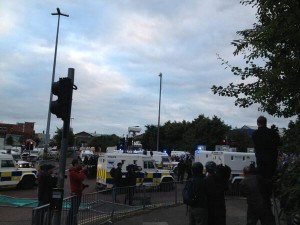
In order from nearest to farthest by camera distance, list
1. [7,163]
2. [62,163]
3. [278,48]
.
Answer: [278,48]
[62,163]
[7,163]

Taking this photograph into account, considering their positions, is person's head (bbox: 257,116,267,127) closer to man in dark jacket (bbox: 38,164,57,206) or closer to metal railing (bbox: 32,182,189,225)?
metal railing (bbox: 32,182,189,225)

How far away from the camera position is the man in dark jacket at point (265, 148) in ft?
20.8

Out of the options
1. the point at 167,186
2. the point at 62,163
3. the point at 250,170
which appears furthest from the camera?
the point at 167,186

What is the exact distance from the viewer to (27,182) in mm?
23797

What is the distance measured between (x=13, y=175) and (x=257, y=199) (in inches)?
721

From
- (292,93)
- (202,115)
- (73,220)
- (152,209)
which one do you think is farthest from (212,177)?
(202,115)

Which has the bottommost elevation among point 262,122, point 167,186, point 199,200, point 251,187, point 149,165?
point 167,186

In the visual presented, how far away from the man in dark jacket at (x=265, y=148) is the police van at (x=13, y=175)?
18.3 metres

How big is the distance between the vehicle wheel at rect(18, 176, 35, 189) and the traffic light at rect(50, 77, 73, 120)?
53.2 feet

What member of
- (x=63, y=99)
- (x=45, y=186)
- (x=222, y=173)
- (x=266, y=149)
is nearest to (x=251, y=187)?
(x=222, y=173)

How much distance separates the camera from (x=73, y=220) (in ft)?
31.5

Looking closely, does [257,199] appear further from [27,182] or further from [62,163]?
[27,182]

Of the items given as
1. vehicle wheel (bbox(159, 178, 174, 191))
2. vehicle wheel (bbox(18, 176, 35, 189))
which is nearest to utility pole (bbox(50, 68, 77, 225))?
vehicle wheel (bbox(159, 178, 174, 191))

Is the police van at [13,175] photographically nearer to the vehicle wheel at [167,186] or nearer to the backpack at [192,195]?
the vehicle wheel at [167,186]
